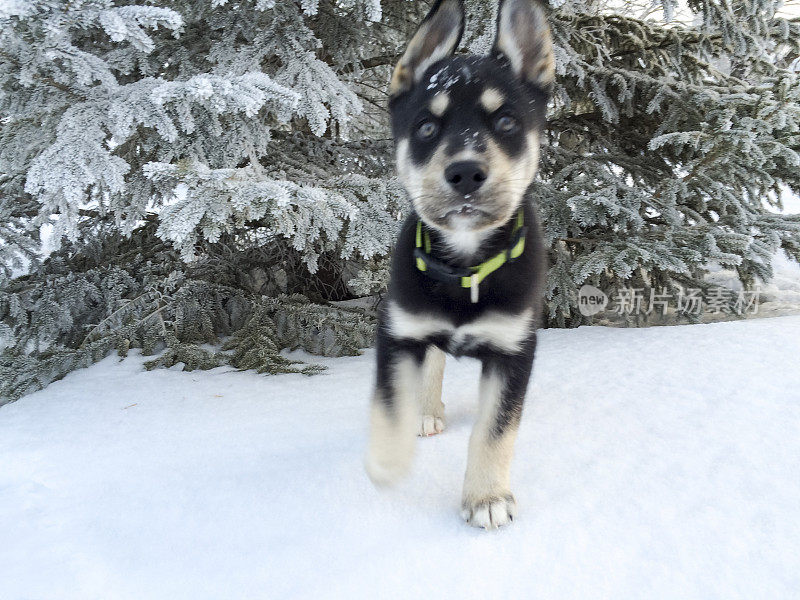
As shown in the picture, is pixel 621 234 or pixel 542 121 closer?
pixel 542 121

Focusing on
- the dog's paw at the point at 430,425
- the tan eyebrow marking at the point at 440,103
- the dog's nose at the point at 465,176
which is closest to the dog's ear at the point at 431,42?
the tan eyebrow marking at the point at 440,103

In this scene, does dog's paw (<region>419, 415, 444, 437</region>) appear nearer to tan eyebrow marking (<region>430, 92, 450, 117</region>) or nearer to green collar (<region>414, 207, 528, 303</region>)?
green collar (<region>414, 207, 528, 303</region>)

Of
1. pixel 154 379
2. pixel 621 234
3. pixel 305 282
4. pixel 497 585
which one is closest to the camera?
pixel 497 585

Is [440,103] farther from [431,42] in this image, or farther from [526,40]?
[526,40]

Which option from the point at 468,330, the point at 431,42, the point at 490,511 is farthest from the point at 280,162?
the point at 490,511

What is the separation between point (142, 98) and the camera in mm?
2709

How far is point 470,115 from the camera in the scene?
1752mm

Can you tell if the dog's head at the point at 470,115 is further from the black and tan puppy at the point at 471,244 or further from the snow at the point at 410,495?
the snow at the point at 410,495

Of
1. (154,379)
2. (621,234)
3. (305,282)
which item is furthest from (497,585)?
(305,282)

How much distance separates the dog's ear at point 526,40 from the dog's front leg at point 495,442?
0.93 meters

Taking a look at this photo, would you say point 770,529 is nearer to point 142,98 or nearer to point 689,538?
point 689,538

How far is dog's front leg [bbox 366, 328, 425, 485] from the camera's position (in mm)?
1908

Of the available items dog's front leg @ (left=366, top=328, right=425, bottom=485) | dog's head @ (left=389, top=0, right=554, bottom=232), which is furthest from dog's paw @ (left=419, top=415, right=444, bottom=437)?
dog's head @ (left=389, top=0, right=554, bottom=232)

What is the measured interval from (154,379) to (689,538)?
9.68 feet
